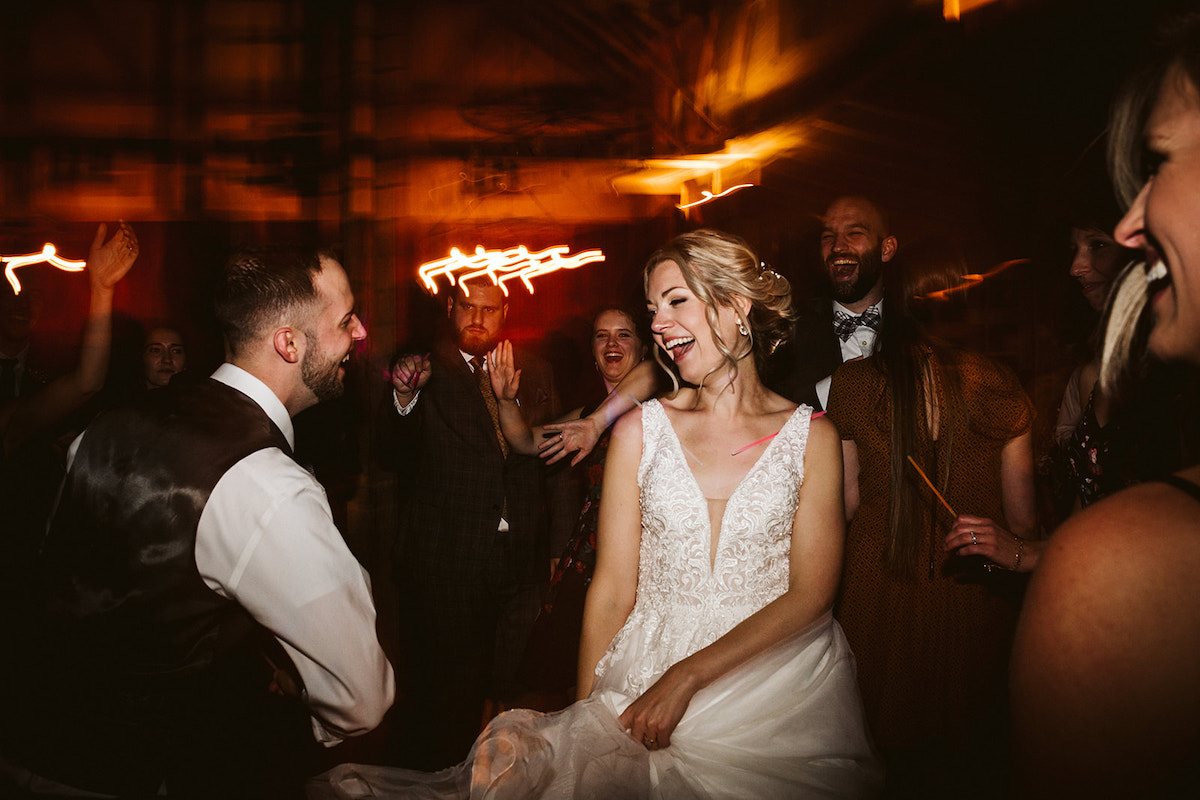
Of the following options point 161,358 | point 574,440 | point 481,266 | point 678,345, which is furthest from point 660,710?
point 161,358

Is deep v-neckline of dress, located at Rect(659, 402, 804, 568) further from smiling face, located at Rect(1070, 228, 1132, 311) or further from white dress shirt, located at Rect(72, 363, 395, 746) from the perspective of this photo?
smiling face, located at Rect(1070, 228, 1132, 311)

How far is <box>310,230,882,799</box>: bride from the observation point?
1.60 metres

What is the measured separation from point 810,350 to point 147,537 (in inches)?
106

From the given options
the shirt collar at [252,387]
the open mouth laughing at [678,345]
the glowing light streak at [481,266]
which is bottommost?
the shirt collar at [252,387]

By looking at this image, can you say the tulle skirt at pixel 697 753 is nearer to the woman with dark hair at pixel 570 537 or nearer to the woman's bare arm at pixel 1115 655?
the woman with dark hair at pixel 570 537

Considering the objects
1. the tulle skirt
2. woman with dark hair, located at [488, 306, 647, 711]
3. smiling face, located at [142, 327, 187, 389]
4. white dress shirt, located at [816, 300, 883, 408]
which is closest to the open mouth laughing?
woman with dark hair, located at [488, 306, 647, 711]

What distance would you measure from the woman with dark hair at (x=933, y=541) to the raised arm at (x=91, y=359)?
11.1 ft

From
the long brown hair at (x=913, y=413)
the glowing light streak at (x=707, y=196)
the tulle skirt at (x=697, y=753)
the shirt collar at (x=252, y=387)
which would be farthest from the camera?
the glowing light streak at (x=707, y=196)

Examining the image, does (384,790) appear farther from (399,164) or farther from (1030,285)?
(1030,285)

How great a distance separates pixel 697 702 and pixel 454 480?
2.41 metres

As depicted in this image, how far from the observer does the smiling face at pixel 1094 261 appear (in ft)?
9.45

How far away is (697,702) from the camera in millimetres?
1771

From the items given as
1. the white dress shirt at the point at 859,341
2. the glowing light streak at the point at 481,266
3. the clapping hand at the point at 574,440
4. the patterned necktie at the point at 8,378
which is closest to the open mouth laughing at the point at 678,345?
the clapping hand at the point at 574,440

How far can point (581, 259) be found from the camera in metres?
6.62
